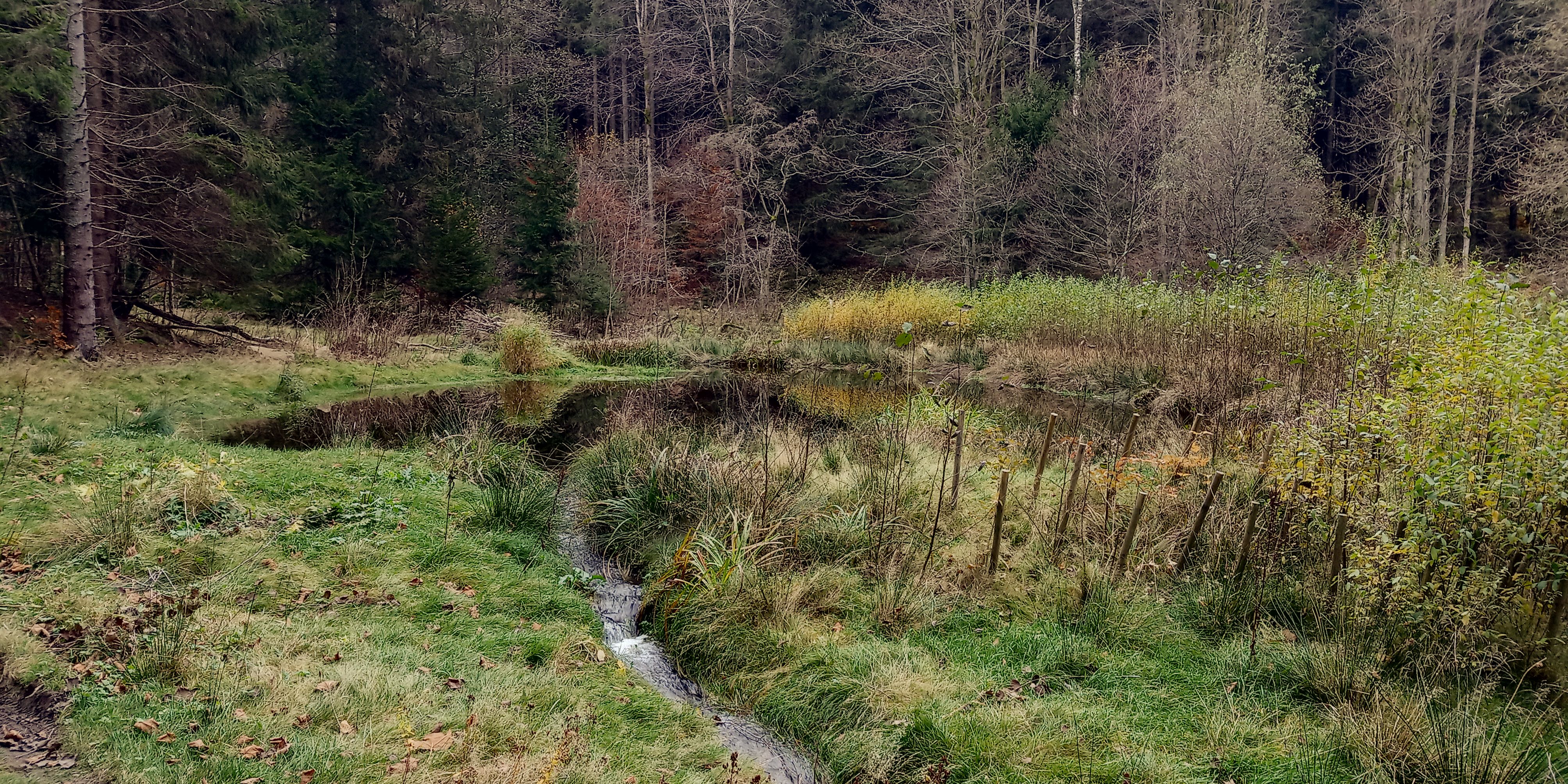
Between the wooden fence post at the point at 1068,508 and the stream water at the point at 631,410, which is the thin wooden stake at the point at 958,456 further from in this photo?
the stream water at the point at 631,410

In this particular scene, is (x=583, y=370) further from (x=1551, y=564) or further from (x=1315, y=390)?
(x=1551, y=564)

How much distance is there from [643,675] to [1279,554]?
392 cm

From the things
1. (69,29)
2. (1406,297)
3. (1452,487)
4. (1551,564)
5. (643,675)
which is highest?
(69,29)

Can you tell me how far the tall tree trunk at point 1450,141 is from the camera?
75.5 ft

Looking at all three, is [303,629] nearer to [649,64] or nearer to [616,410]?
[616,410]

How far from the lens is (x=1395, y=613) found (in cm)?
379

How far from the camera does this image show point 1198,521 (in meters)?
4.95

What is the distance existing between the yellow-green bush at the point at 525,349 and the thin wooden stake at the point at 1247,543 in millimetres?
15838

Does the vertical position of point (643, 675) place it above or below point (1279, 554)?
below

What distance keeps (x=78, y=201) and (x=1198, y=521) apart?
14.7 meters

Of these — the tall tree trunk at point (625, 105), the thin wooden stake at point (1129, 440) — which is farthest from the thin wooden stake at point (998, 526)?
the tall tree trunk at point (625, 105)

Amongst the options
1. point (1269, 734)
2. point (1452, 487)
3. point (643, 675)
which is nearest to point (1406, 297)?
point (1452, 487)

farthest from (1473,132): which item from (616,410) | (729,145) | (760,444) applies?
(760,444)

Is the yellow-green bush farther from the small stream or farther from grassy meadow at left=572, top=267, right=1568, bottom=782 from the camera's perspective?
the small stream
